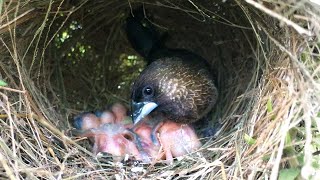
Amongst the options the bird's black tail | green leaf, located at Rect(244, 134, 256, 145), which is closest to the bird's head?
the bird's black tail

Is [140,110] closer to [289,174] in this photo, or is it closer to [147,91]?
[147,91]

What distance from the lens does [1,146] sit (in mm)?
2229

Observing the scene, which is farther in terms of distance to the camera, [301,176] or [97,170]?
[97,170]

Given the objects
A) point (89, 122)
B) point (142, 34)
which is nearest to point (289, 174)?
point (89, 122)

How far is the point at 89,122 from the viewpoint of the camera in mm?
3150

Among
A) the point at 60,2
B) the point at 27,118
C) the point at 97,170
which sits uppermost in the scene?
the point at 60,2

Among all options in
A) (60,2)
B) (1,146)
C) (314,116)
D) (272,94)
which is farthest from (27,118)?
(314,116)

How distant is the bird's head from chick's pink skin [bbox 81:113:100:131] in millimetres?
295

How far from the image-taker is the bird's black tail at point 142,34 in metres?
3.67

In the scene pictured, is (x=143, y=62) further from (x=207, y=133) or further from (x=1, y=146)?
(x=1, y=146)

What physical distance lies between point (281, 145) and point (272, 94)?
41cm

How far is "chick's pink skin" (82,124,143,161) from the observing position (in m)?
2.98

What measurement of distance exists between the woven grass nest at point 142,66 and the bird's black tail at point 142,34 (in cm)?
6

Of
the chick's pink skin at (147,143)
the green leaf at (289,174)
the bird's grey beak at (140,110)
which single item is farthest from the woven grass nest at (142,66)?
the bird's grey beak at (140,110)
